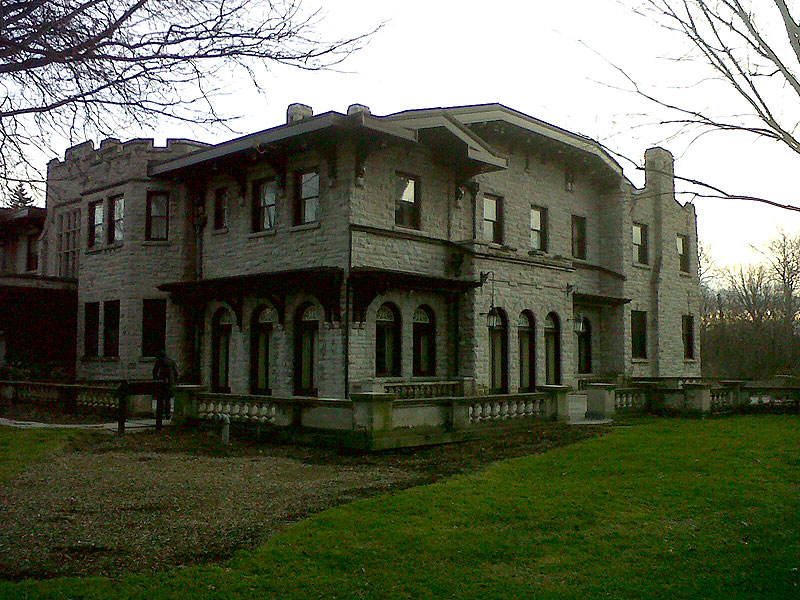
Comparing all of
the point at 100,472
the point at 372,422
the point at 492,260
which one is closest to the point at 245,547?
the point at 100,472

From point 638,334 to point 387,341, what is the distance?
13.8 m

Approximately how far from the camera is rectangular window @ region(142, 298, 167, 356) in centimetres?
2344

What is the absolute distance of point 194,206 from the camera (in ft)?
76.8

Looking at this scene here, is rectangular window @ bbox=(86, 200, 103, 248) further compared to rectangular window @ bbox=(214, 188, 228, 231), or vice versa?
rectangular window @ bbox=(86, 200, 103, 248)

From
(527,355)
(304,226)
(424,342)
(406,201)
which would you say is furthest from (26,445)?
(527,355)

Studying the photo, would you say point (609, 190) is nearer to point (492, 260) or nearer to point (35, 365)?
point (492, 260)

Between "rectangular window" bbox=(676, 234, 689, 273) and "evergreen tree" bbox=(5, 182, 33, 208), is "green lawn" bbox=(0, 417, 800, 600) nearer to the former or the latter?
"evergreen tree" bbox=(5, 182, 33, 208)

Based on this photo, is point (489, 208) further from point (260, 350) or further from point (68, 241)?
point (68, 241)

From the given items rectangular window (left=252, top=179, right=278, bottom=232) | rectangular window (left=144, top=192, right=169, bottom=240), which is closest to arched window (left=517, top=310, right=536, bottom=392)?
rectangular window (left=252, top=179, right=278, bottom=232)

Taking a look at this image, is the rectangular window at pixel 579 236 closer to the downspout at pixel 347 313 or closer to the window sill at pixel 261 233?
the downspout at pixel 347 313

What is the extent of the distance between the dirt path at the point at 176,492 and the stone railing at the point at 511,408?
0.66 m

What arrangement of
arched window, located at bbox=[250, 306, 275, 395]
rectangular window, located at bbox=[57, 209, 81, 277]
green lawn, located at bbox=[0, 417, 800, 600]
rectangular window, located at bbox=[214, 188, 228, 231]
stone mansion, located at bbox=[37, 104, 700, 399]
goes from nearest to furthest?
green lawn, located at bbox=[0, 417, 800, 600], stone mansion, located at bbox=[37, 104, 700, 399], arched window, located at bbox=[250, 306, 275, 395], rectangular window, located at bbox=[214, 188, 228, 231], rectangular window, located at bbox=[57, 209, 81, 277]

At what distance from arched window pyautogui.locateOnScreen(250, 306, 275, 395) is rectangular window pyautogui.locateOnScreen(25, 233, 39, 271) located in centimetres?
1413

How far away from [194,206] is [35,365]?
7.91 m
